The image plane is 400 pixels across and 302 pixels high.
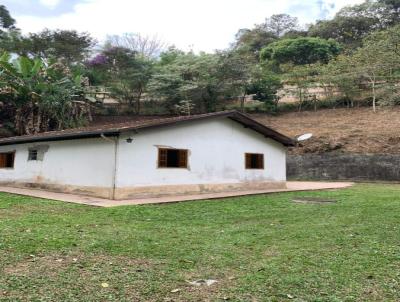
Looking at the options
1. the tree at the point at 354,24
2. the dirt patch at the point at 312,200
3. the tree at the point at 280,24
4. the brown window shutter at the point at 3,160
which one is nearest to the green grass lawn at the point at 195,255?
the dirt patch at the point at 312,200

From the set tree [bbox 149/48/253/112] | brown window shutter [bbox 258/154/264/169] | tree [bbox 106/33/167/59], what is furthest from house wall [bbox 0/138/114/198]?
tree [bbox 106/33/167/59]

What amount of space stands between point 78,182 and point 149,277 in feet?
31.2

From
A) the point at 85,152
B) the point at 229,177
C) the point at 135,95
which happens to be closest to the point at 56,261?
the point at 85,152

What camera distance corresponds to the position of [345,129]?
26516 millimetres

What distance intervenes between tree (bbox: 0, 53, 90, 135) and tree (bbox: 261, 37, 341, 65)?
74.0ft

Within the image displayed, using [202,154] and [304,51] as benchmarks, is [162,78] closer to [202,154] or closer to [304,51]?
[304,51]

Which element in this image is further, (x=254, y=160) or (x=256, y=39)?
(x=256, y=39)

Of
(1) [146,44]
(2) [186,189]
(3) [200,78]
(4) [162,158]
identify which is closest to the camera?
(4) [162,158]

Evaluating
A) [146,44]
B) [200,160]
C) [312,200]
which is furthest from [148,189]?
[146,44]

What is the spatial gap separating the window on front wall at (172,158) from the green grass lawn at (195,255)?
13.0 feet

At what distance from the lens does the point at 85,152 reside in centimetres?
1304

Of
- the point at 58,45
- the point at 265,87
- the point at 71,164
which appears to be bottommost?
the point at 71,164

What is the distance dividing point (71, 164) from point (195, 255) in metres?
9.33

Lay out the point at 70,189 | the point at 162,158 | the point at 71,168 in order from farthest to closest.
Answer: the point at 71,168 → the point at 70,189 → the point at 162,158
